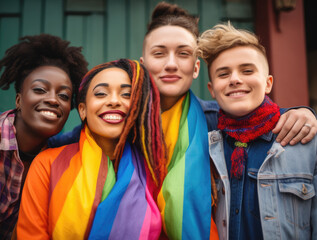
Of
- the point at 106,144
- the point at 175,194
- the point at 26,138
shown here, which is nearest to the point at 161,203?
the point at 175,194

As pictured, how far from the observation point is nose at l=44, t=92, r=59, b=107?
1561 mm

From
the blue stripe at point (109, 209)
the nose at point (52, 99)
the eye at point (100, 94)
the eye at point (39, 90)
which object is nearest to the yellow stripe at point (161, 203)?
the blue stripe at point (109, 209)

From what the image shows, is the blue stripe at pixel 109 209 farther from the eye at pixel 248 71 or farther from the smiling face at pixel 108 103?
the eye at pixel 248 71

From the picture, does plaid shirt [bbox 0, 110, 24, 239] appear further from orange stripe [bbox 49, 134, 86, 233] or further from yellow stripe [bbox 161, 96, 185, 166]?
yellow stripe [bbox 161, 96, 185, 166]

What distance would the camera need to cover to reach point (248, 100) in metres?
1.41

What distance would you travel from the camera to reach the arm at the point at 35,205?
1225 millimetres

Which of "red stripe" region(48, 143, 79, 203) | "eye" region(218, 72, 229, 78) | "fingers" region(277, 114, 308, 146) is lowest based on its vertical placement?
"red stripe" region(48, 143, 79, 203)

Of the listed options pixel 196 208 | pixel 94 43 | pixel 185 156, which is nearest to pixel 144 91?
pixel 185 156

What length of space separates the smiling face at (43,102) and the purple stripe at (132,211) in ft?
2.15

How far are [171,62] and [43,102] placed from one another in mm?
854

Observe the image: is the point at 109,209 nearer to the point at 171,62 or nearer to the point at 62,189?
the point at 62,189

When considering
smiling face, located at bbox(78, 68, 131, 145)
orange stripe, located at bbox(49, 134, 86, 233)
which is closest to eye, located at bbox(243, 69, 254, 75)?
smiling face, located at bbox(78, 68, 131, 145)

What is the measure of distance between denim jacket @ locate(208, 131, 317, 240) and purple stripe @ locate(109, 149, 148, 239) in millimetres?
460

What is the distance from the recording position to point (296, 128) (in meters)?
1.32
